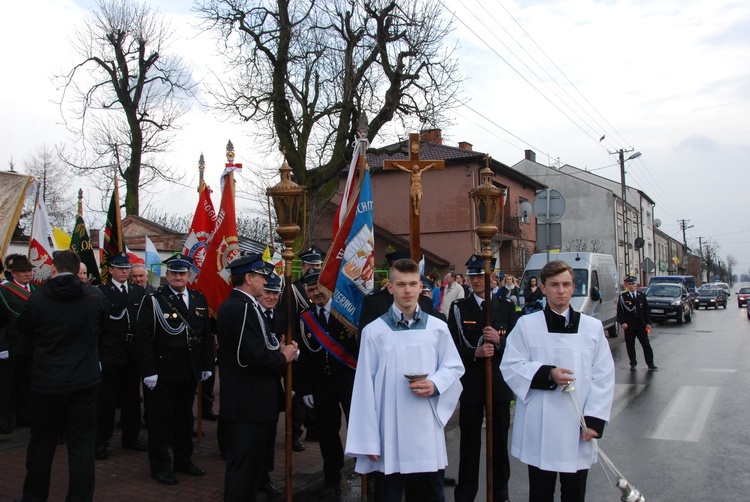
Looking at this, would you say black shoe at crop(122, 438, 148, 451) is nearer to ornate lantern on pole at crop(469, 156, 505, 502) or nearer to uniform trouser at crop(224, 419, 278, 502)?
uniform trouser at crop(224, 419, 278, 502)

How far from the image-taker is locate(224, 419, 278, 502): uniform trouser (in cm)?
462

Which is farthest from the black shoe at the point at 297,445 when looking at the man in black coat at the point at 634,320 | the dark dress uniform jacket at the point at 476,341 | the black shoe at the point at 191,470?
the man in black coat at the point at 634,320

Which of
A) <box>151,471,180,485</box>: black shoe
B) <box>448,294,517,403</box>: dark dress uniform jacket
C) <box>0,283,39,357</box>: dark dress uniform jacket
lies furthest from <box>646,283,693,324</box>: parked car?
<box>0,283,39,357</box>: dark dress uniform jacket

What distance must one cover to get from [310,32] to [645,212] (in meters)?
58.8

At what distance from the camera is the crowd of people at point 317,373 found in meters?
3.93

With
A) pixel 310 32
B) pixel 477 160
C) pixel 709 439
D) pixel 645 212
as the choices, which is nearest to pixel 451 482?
pixel 709 439

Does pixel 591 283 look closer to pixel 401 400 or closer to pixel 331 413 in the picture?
pixel 331 413

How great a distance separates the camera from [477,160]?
3145 centimetres

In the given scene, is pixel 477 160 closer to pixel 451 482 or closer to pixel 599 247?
pixel 599 247

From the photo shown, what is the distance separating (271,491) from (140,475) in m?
1.39

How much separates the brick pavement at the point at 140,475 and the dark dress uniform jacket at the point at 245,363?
4.35 feet

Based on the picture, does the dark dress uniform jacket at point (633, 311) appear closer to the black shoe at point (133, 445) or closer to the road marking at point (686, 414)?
the road marking at point (686, 414)

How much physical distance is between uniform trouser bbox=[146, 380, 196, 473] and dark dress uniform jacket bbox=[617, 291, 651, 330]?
10060mm

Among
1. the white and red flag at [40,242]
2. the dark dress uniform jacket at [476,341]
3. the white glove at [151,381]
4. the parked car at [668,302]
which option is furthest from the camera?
the parked car at [668,302]
